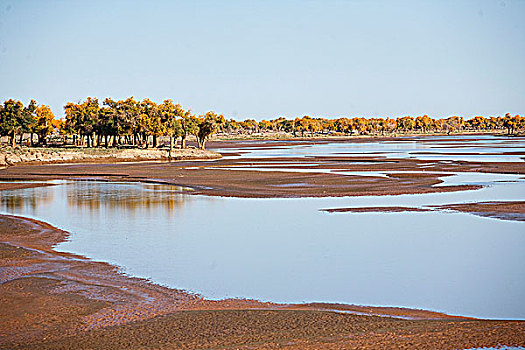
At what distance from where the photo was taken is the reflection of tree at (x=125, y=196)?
2765 centimetres

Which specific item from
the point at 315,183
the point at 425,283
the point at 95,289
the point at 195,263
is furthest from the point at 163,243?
the point at 315,183

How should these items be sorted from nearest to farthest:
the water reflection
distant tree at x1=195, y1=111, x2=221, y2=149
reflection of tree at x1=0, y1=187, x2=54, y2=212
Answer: the water reflection
reflection of tree at x1=0, y1=187, x2=54, y2=212
distant tree at x1=195, y1=111, x2=221, y2=149

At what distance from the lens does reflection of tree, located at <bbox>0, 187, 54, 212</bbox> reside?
90.4ft

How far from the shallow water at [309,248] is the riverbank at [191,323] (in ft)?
2.67

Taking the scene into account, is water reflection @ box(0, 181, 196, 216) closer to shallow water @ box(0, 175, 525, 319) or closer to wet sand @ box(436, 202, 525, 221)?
shallow water @ box(0, 175, 525, 319)

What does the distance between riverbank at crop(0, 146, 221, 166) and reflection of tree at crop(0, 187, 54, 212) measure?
26153mm

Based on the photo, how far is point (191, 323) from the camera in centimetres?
1020

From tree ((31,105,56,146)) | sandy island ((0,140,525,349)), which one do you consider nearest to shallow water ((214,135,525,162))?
tree ((31,105,56,146))

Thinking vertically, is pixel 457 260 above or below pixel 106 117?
below

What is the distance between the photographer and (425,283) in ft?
43.1

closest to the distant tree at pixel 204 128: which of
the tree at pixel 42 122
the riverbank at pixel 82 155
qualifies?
the riverbank at pixel 82 155

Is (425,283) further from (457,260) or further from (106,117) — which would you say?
(106,117)

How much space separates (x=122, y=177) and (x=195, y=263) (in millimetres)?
30574

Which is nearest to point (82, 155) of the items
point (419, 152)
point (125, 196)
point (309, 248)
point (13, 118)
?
point (13, 118)
